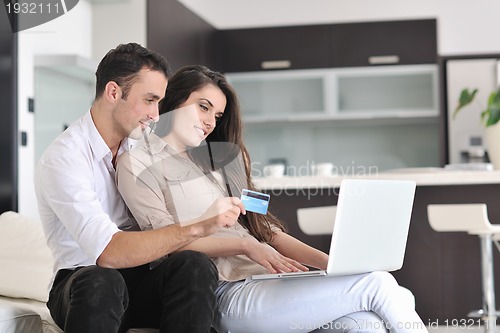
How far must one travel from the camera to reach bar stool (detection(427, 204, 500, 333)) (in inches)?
172

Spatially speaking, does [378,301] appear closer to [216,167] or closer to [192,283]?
[192,283]

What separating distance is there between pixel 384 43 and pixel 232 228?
511 centimetres

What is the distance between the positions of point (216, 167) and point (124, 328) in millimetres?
665

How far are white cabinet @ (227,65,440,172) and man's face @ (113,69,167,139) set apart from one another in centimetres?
507

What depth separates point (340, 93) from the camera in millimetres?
7395

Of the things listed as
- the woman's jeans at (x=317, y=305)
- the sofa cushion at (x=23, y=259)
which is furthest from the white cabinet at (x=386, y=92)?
the woman's jeans at (x=317, y=305)

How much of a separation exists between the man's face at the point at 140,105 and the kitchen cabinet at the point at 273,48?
5119mm

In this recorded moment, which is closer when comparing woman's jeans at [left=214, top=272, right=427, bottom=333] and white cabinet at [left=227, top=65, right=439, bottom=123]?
woman's jeans at [left=214, top=272, right=427, bottom=333]

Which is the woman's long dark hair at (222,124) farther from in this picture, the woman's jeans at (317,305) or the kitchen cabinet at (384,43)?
the kitchen cabinet at (384,43)

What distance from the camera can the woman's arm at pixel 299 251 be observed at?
2504 millimetres

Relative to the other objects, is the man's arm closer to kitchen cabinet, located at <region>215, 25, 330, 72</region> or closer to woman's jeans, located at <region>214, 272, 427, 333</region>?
woman's jeans, located at <region>214, 272, 427, 333</region>

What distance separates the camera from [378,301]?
81.0 inches

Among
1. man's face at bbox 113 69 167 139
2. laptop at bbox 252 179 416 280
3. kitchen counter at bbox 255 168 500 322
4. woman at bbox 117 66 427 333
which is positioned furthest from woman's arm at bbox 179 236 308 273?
kitchen counter at bbox 255 168 500 322

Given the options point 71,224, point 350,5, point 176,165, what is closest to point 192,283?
point 71,224
